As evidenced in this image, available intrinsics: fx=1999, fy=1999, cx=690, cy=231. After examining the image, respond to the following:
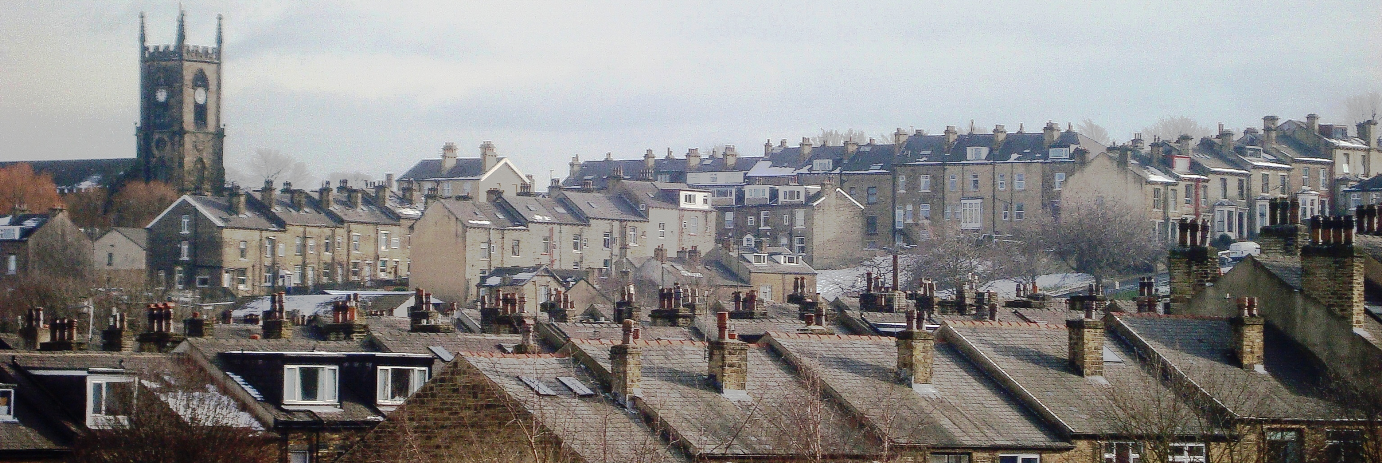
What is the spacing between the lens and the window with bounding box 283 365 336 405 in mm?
34344

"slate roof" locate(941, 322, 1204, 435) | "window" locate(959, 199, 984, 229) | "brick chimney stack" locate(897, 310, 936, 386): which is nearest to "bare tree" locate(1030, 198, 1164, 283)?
"window" locate(959, 199, 984, 229)

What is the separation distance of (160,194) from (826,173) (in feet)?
143

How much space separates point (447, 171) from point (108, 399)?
10937 centimetres

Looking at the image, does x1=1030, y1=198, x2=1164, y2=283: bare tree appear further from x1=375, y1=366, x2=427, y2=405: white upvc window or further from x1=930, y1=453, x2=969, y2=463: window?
x1=930, y1=453, x2=969, y2=463: window

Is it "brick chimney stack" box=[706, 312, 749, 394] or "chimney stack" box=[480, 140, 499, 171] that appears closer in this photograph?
"brick chimney stack" box=[706, 312, 749, 394]

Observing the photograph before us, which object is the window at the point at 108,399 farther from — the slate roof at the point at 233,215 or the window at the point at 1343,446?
the slate roof at the point at 233,215

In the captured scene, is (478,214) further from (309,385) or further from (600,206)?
(309,385)

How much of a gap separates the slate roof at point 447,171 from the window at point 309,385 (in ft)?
337

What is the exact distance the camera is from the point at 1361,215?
40.8 metres

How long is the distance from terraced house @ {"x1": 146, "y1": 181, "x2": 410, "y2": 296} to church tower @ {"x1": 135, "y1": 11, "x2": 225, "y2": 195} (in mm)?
15548

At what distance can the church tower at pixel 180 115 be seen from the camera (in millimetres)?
135625

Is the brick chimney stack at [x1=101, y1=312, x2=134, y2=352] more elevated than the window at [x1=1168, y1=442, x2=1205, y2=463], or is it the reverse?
the brick chimney stack at [x1=101, y1=312, x2=134, y2=352]

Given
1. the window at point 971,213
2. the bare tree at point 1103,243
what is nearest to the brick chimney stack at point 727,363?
the bare tree at point 1103,243

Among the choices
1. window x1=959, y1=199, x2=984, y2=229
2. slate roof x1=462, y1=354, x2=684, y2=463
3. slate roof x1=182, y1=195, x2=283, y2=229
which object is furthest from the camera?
window x1=959, y1=199, x2=984, y2=229
